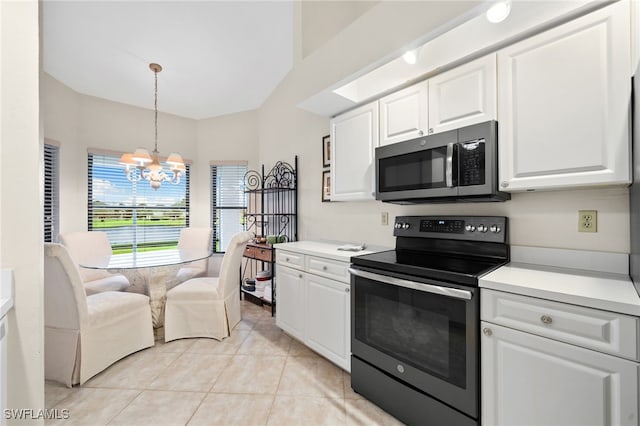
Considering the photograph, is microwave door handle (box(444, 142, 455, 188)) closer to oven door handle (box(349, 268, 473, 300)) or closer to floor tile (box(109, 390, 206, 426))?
oven door handle (box(349, 268, 473, 300))

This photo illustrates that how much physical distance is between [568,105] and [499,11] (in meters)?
0.57

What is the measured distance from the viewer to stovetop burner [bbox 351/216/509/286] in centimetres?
144

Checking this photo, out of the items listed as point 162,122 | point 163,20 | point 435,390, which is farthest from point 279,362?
point 162,122

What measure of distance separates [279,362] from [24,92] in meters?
2.22

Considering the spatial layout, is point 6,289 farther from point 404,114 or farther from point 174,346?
point 404,114

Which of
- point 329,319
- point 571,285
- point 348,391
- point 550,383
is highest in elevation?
point 571,285

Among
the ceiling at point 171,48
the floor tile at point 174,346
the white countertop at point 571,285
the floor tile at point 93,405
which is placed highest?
the ceiling at point 171,48

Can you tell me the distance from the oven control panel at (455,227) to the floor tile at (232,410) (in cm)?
151

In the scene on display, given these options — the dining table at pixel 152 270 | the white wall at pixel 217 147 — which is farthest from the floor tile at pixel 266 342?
the white wall at pixel 217 147

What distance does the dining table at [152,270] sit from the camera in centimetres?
247

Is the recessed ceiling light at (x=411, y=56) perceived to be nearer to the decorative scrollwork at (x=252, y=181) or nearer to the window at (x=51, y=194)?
the decorative scrollwork at (x=252, y=181)

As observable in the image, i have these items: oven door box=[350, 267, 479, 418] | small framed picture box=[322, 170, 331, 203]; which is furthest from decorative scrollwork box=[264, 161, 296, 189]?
oven door box=[350, 267, 479, 418]

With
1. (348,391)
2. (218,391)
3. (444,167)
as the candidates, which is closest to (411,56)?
(444,167)

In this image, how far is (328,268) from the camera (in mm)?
2080
